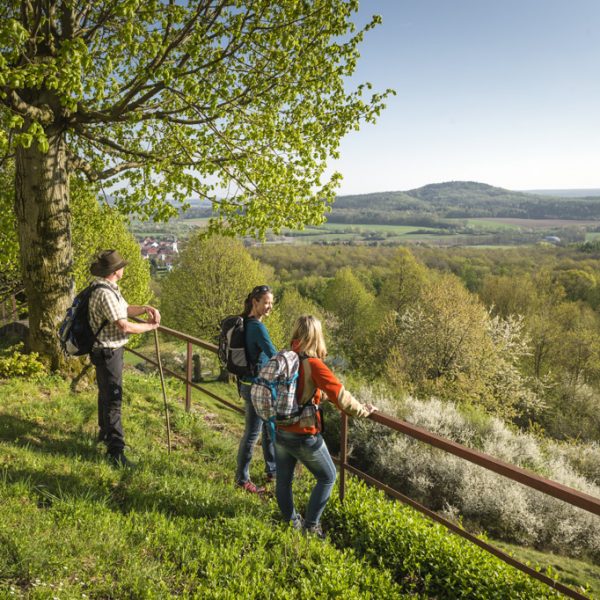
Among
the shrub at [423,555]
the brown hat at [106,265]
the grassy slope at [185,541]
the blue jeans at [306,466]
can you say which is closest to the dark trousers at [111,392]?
the grassy slope at [185,541]

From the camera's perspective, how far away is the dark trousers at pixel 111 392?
16.4ft

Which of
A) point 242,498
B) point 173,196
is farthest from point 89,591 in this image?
point 173,196

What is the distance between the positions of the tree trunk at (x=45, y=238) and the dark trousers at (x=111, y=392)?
3202mm

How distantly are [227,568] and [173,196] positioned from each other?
7.15 m

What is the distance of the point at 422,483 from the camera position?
14719 mm

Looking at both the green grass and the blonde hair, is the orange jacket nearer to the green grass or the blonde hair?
the blonde hair

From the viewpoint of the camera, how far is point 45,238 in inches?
291

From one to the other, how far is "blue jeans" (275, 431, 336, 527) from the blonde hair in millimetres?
694

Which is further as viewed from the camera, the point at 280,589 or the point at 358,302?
the point at 358,302

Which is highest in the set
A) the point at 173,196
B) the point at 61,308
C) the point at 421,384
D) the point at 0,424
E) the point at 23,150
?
the point at 23,150

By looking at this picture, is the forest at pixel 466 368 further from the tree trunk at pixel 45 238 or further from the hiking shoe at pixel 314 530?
the tree trunk at pixel 45 238

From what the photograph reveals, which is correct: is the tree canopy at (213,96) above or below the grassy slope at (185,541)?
above

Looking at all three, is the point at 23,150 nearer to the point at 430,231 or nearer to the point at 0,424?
the point at 0,424

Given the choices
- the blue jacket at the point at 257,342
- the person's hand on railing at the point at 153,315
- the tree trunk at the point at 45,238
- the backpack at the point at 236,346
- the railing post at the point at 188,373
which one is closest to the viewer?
the blue jacket at the point at 257,342
